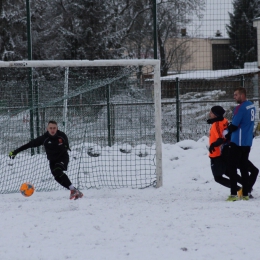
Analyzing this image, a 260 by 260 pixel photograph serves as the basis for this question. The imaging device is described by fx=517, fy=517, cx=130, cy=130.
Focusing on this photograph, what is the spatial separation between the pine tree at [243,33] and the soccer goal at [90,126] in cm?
333

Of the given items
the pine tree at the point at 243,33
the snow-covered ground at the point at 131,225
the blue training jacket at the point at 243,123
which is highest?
the pine tree at the point at 243,33

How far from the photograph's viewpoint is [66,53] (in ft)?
82.1

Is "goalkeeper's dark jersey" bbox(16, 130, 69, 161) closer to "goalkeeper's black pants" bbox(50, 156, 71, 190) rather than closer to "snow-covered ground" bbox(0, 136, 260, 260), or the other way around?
"goalkeeper's black pants" bbox(50, 156, 71, 190)

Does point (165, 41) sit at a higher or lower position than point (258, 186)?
higher

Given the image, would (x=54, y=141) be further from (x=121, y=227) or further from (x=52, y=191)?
(x=121, y=227)

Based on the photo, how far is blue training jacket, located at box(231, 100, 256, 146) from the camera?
7766 mm

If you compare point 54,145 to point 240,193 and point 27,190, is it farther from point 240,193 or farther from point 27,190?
point 240,193

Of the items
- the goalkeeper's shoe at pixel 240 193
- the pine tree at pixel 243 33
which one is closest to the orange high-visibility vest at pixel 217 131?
the goalkeeper's shoe at pixel 240 193

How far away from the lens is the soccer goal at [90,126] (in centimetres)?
1005

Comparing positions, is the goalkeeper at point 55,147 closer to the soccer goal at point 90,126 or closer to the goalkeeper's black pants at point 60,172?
the goalkeeper's black pants at point 60,172

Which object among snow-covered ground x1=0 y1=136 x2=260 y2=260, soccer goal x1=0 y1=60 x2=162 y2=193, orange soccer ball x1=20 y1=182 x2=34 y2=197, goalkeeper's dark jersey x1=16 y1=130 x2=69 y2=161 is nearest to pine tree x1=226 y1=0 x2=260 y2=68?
soccer goal x1=0 y1=60 x2=162 y2=193

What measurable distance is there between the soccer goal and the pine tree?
10.9 feet

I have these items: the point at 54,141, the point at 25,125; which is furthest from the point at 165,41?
the point at 54,141

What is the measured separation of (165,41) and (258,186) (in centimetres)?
902
